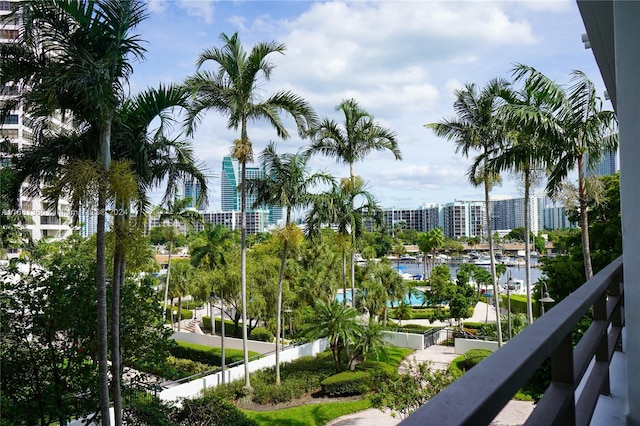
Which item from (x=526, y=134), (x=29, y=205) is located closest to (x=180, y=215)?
(x=29, y=205)

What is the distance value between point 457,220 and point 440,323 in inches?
3513

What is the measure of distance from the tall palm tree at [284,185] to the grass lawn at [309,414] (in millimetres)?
2530

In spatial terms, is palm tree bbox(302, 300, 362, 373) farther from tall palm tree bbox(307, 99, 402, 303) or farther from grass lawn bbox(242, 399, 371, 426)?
grass lawn bbox(242, 399, 371, 426)

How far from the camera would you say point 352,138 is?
17281 millimetres

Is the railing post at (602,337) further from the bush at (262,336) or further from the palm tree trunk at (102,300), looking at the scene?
the bush at (262,336)

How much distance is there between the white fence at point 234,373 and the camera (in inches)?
515

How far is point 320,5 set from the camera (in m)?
9.30

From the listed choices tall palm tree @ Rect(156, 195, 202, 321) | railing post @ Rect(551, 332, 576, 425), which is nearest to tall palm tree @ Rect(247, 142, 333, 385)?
tall palm tree @ Rect(156, 195, 202, 321)

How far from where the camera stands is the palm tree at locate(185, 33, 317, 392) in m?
13.4

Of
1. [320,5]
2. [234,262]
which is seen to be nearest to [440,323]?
[234,262]

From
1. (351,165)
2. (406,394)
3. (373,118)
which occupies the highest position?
(373,118)

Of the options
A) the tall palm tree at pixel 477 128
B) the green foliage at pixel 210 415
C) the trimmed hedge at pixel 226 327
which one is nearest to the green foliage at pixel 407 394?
the green foliage at pixel 210 415

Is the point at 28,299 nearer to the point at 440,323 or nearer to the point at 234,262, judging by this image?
the point at 234,262

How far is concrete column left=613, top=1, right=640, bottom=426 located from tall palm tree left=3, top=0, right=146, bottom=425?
6.15 m
